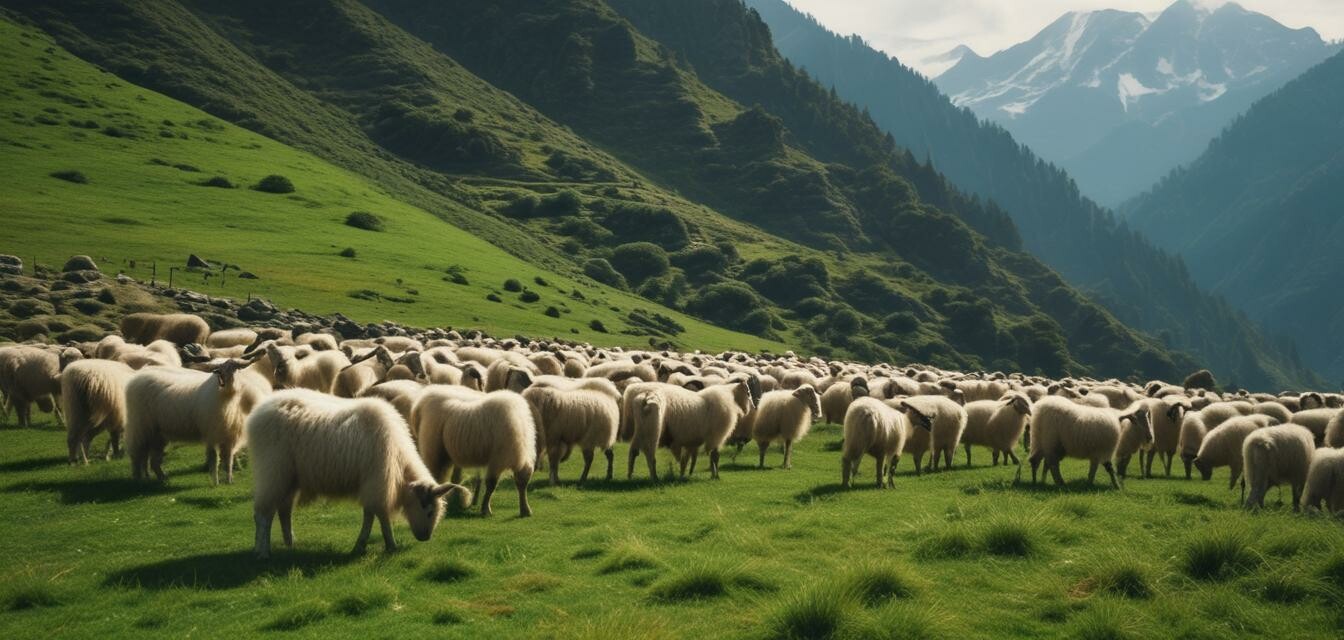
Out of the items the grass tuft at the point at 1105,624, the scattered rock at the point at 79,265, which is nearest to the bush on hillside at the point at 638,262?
the scattered rock at the point at 79,265

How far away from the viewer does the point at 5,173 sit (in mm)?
87312

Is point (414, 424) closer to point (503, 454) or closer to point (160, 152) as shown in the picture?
point (503, 454)

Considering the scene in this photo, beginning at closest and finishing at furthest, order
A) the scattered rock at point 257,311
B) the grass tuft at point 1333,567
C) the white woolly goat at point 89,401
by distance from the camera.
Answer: the grass tuft at point 1333,567
the white woolly goat at point 89,401
the scattered rock at point 257,311

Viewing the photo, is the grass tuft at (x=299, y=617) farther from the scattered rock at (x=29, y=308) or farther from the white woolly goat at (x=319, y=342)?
the scattered rock at (x=29, y=308)

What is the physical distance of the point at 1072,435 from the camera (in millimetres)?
20797

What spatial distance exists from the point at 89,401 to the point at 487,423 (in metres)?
9.79

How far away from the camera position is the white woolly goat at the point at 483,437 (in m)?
16.1

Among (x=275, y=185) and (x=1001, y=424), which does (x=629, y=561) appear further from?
(x=275, y=185)

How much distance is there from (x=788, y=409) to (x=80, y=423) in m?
17.1

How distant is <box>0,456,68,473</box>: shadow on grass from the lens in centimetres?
1880

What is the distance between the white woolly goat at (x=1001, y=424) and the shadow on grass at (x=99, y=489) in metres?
20.6

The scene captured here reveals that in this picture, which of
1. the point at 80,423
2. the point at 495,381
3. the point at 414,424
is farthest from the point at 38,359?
the point at 414,424

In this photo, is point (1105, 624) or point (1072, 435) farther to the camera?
point (1072, 435)

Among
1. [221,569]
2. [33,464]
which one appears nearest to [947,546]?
[221,569]
